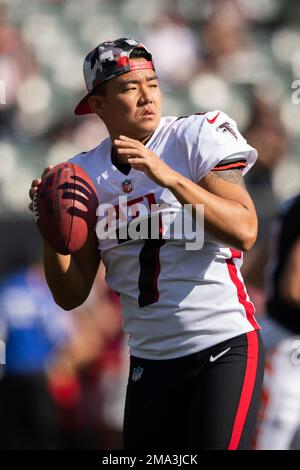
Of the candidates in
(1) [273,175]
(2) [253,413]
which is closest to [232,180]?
(2) [253,413]

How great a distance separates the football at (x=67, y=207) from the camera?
10.5ft

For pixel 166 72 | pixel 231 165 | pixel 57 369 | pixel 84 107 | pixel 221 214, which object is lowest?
pixel 57 369

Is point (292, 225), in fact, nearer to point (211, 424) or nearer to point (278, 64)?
point (211, 424)

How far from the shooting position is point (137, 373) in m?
3.18

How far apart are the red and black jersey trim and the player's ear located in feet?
1.75

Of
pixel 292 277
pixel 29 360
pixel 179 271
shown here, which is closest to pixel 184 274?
pixel 179 271

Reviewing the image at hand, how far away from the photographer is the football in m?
3.20

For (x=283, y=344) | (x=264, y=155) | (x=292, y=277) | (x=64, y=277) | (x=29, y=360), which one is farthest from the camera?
(x=264, y=155)

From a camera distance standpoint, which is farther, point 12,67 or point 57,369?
point 12,67

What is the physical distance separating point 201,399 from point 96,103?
1064 mm

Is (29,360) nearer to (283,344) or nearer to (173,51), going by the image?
(283,344)

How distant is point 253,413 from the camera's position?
3045 millimetres

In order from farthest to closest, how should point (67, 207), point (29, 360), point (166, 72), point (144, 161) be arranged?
point (166, 72), point (29, 360), point (67, 207), point (144, 161)

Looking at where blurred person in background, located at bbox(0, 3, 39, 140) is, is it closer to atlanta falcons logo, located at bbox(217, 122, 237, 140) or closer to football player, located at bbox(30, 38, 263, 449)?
football player, located at bbox(30, 38, 263, 449)
